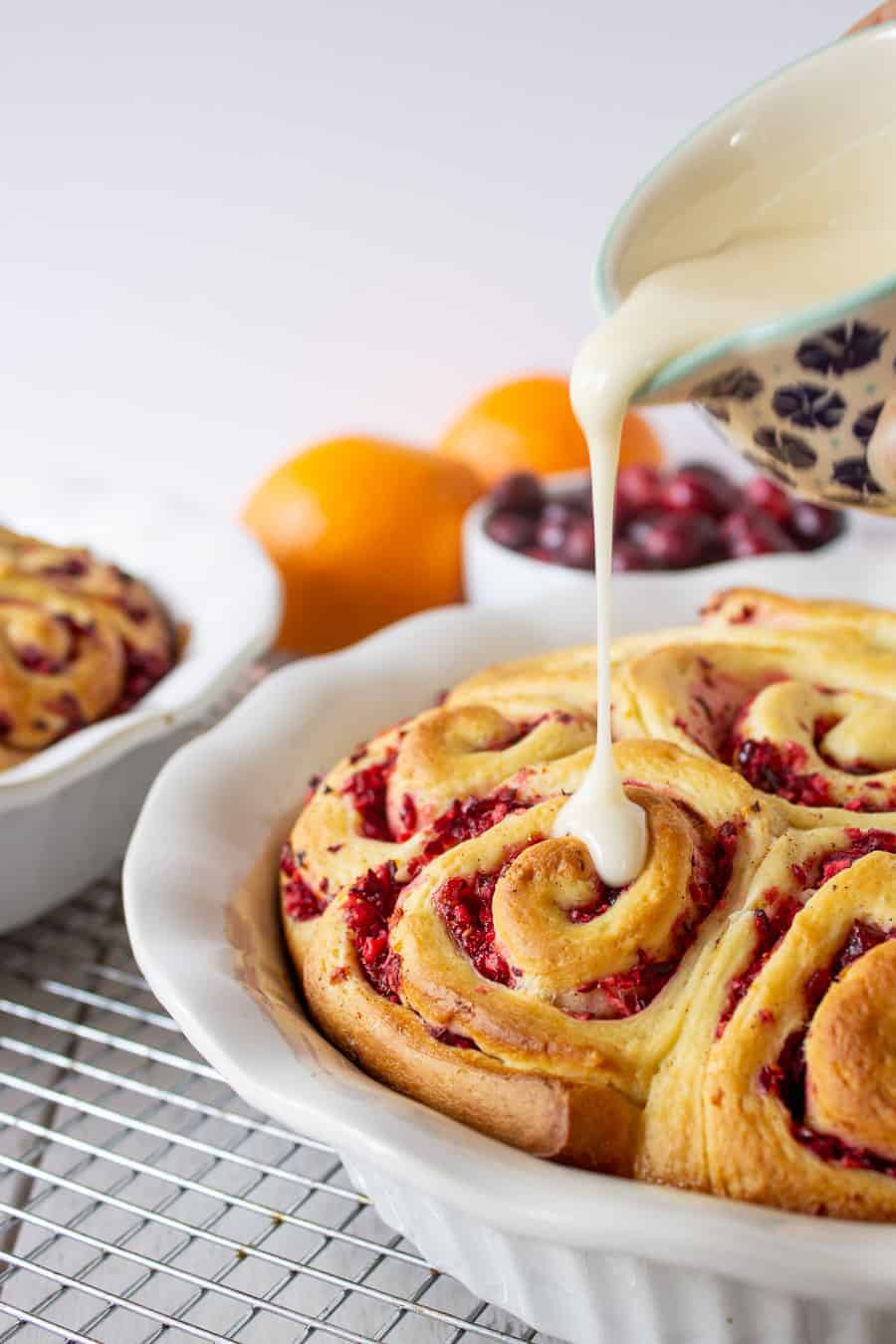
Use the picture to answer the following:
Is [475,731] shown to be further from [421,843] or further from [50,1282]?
[50,1282]

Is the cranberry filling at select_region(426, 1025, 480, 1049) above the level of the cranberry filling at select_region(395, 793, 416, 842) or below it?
below

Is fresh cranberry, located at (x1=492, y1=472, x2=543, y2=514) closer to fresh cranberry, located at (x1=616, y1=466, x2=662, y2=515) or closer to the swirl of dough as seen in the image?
fresh cranberry, located at (x1=616, y1=466, x2=662, y2=515)

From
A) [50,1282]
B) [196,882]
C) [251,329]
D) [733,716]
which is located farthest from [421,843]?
[251,329]

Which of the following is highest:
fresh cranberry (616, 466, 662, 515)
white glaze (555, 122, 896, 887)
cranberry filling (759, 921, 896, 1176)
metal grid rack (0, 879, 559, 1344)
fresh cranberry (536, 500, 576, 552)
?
white glaze (555, 122, 896, 887)

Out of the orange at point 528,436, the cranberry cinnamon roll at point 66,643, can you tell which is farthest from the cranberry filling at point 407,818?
the orange at point 528,436

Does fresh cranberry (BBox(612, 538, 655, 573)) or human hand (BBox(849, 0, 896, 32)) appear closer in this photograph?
human hand (BBox(849, 0, 896, 32))

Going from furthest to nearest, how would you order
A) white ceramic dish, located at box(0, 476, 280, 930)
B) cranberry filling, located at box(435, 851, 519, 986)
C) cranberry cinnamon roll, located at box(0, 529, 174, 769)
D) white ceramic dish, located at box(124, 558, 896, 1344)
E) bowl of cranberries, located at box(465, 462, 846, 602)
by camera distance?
bowl of cranberries, located at box(465, 462, 846, 602)
cranberry cinnamon roll, located at box(0, 529, 174, 769)
white ceramic dish, located at box(0, 476, 280, 930)
cranberry filling, located at box(435, 851, 519, 986)
white ceramic dish, located at box(124, 558, 896, 1344)

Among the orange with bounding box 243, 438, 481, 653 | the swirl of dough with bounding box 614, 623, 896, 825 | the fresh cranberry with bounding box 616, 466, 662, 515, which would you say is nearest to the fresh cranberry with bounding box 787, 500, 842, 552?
the fresh cranberry with bounding box 616, 466, 662, 515

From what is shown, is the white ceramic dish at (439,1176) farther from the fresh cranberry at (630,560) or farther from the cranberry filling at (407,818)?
the fresh cranberry at (630,560)
